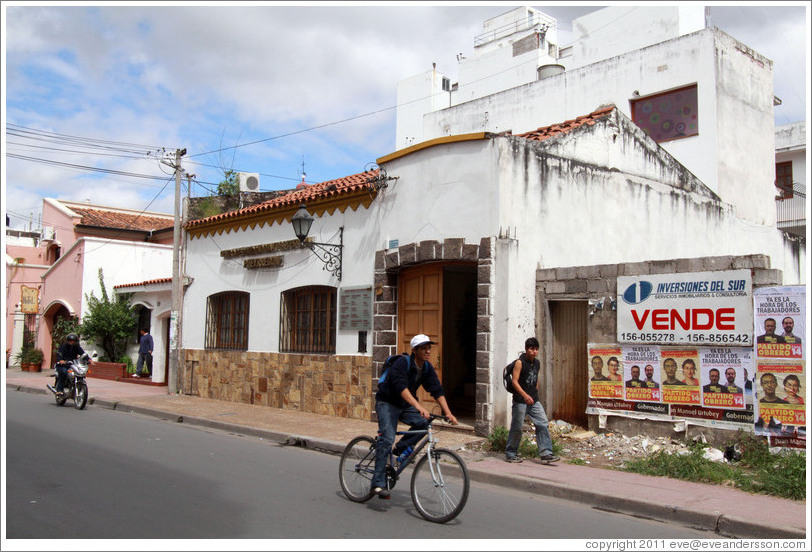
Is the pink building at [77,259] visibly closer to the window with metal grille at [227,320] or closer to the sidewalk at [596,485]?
Answer: the window with metal grille at [227,320]

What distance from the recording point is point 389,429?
6898 mm

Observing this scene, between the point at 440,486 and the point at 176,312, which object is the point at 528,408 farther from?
the point at 176,312

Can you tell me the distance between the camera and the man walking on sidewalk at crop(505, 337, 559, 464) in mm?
9219

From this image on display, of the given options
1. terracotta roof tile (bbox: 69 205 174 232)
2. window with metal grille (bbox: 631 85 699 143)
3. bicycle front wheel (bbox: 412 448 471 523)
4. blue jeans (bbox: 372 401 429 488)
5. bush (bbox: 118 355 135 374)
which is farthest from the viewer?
terracotta roof tile (bbox: 69 205 174 232)

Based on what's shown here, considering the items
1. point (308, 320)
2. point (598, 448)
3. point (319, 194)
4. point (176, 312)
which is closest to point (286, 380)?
point (308, 320)

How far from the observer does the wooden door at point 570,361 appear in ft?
36.8

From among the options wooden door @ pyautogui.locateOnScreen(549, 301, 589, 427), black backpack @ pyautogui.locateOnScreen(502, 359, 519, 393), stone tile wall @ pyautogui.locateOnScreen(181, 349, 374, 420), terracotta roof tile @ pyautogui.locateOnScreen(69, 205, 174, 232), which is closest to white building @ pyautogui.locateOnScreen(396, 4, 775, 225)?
wooden door @ pyautogui.locateOnScreen(549, 301, 589, 427)

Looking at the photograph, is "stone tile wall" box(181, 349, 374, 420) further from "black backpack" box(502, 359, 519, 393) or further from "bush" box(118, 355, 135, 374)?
"bush" box(118, 355, 135, 374)

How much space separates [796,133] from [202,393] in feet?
83.3

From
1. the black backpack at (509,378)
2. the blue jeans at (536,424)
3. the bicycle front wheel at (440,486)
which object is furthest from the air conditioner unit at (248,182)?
the bicycle front wheel at (440,486)

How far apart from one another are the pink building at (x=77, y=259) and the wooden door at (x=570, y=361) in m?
18.0

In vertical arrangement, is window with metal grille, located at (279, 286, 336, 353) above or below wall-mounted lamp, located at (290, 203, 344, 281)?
below

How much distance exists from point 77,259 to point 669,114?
20.7 m

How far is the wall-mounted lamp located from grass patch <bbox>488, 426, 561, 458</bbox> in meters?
5.20
